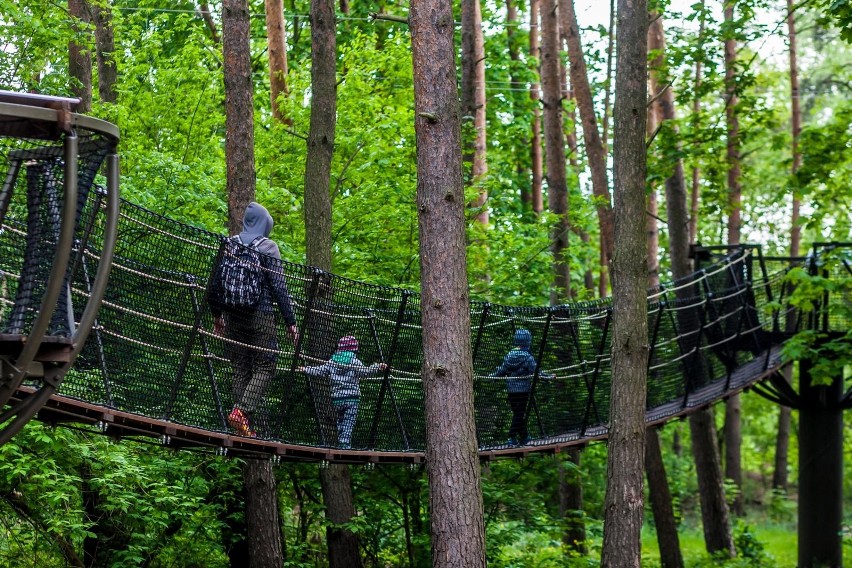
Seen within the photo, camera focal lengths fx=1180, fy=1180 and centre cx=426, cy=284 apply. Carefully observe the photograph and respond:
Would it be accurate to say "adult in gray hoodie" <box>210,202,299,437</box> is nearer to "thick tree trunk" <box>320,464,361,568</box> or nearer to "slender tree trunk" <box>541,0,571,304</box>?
"thick tree trunk" <box>320,464,361,568</box>

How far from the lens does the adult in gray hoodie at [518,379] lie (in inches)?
352

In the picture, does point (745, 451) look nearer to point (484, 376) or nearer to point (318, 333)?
point (484, 376)

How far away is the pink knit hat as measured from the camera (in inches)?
291

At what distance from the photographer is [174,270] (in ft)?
20.2

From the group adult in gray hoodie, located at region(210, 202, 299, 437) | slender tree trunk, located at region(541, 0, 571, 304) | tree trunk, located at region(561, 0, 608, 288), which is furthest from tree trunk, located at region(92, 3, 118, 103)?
adult in gray hoodie, located at region(210, 202, 299, 437)

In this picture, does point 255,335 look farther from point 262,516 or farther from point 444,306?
point 262,516

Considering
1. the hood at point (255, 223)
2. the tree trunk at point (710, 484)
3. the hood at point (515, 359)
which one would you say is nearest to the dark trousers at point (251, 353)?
the hood at point (255, 223)

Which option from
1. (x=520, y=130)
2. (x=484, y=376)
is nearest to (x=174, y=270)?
(x=484, y=376)

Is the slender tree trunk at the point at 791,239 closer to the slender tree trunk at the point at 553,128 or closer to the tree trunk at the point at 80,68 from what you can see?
the slender tree trunk at the point at 553,128

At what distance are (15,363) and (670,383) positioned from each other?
7781 mm

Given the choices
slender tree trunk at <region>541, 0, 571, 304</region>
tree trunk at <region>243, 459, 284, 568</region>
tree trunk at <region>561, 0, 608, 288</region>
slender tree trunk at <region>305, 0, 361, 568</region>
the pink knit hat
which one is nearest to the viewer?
the pink knit hat

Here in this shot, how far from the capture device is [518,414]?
8.99 meters

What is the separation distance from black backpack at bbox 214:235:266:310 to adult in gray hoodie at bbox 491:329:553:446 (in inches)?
113

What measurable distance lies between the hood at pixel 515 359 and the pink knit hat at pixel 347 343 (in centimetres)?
179
